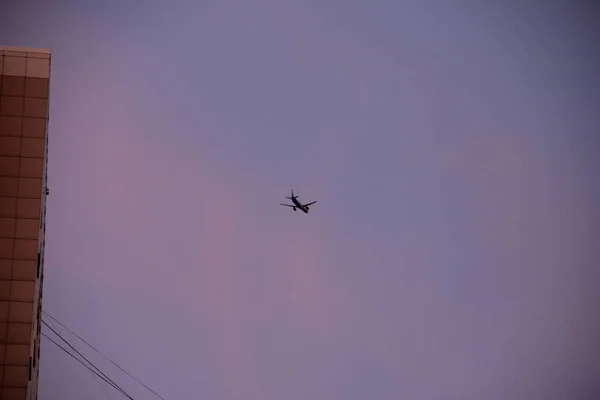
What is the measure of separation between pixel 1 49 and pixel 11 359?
13665 mm

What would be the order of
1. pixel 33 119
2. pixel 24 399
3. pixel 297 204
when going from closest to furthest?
pixel 24 399 → pixel 33 119 → pixel 297 204

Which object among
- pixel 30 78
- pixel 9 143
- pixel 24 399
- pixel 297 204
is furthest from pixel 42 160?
pixel 297 204

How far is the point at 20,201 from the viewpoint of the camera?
33.5 m

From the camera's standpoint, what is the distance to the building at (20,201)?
3231 cm

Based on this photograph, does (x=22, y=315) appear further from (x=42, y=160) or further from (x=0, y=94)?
(x=0, y=94)

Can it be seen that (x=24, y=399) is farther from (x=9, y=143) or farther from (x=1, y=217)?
(x=9, y=143)

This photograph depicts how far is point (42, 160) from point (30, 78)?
12.3 feet

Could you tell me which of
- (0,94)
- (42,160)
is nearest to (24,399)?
(42,160)

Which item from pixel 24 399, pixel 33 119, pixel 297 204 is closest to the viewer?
pixel 24 399

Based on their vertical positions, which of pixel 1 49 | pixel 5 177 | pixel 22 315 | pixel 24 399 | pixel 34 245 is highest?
pixel 1 49

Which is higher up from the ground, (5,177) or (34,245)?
(5,177)

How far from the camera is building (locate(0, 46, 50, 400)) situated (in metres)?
32.3

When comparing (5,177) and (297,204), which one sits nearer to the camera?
(5,177)

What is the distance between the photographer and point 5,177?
110ft
